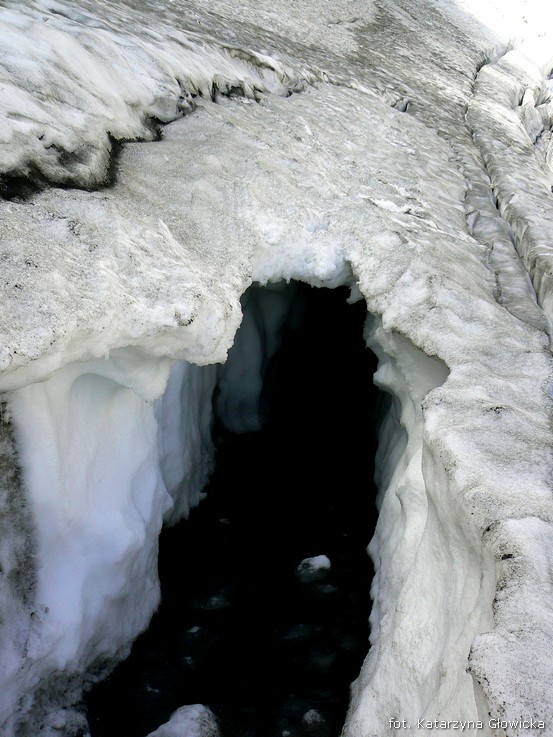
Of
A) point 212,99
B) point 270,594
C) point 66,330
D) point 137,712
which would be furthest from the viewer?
point 212,99

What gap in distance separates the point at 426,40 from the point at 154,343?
731 cm

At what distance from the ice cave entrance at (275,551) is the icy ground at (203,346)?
19cm

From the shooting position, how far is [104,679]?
7.77 ft

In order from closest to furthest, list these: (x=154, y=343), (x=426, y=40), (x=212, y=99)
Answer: (x=154, y=343) < (x=212, y=99) < (x=426, y=40)

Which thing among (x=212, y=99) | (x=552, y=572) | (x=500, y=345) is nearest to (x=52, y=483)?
(x=552, y=572)

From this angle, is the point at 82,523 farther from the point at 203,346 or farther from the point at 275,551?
the point at 275,551

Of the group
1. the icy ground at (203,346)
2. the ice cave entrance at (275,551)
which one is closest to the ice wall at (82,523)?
the icy ground at (203,346)

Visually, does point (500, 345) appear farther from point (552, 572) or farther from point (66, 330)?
point (66, 330)

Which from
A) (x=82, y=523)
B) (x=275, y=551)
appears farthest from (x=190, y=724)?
(x=275, y=551)

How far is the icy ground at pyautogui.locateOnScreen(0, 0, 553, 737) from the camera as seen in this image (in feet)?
Result: 5.64

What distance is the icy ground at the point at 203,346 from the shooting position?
1.72m

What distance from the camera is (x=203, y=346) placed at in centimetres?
219

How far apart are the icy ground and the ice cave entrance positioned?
188 mm

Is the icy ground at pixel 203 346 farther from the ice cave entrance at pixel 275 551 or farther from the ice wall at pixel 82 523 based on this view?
the ice cave entrance at pixel 275 551
